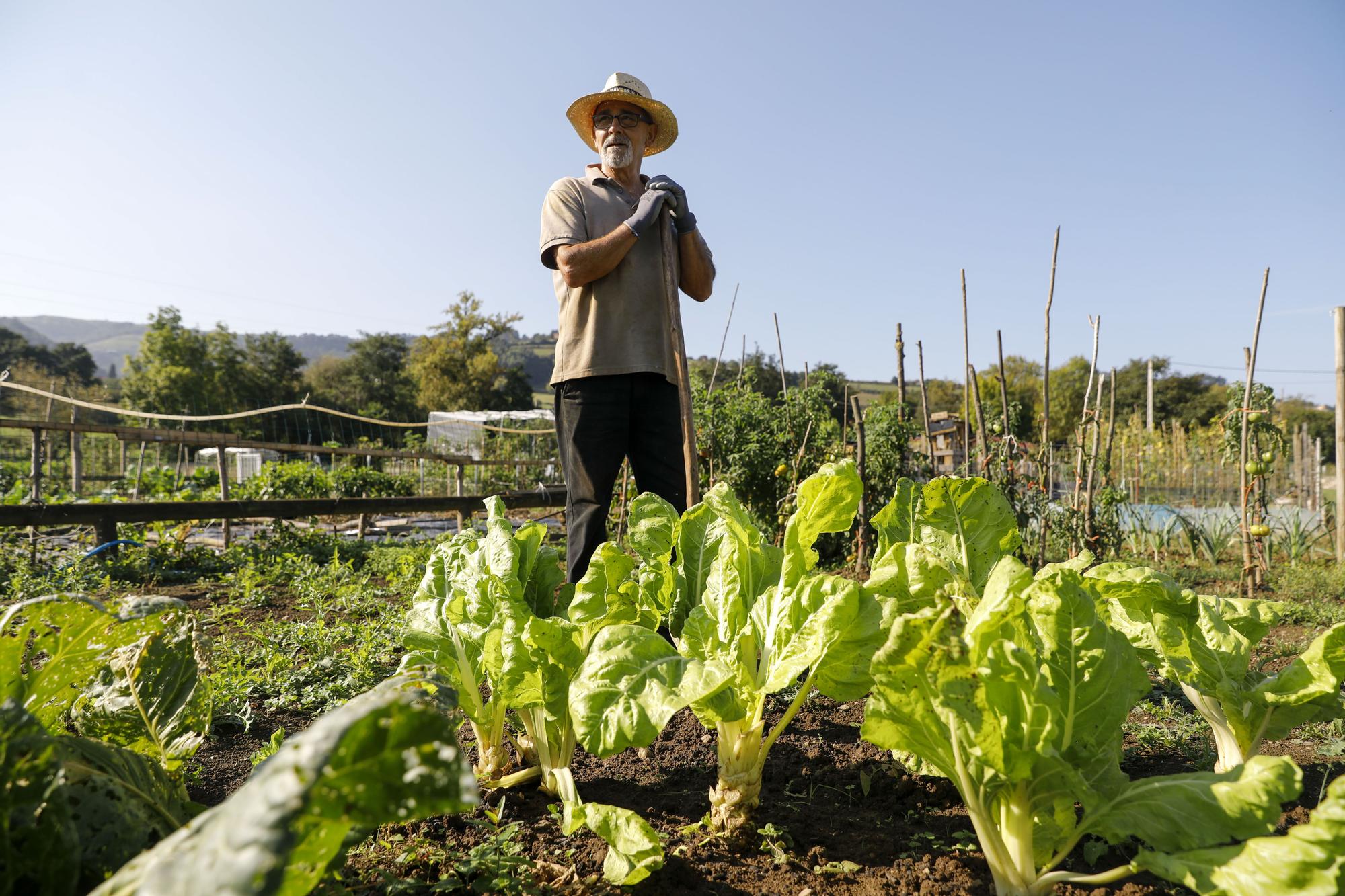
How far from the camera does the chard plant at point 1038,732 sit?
108 cm

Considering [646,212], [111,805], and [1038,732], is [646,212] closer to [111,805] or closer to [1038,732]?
[1038,732]

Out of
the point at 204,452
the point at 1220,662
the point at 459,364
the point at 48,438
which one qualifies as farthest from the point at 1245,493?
the point at 459,364

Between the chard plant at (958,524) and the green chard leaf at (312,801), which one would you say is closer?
the green chard leaf at (312,801)

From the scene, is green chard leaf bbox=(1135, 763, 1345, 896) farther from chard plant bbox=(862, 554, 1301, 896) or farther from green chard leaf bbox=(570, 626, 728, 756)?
green chard leaf bbox=(570, 626, 728, 756)

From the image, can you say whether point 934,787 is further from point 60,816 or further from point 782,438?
point 782,438

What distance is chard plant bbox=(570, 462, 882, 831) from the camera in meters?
1.29

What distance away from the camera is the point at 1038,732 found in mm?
1117

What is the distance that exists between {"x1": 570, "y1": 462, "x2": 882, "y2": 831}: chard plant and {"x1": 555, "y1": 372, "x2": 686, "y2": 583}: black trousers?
86cm

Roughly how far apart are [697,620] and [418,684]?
62 centimetres

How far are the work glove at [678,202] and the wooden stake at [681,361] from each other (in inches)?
1.9

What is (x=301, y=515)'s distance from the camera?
583cm

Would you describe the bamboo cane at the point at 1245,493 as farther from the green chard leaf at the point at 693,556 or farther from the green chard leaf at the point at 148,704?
the green chard leaf at the point at 148,704

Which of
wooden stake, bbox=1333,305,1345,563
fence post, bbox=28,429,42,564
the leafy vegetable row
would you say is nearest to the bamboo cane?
wooden stake, bbox=1333,305,1345,563

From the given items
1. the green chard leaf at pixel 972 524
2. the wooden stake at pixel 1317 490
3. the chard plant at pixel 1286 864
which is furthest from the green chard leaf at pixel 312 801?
the wooden stake at pixel 1317 490
